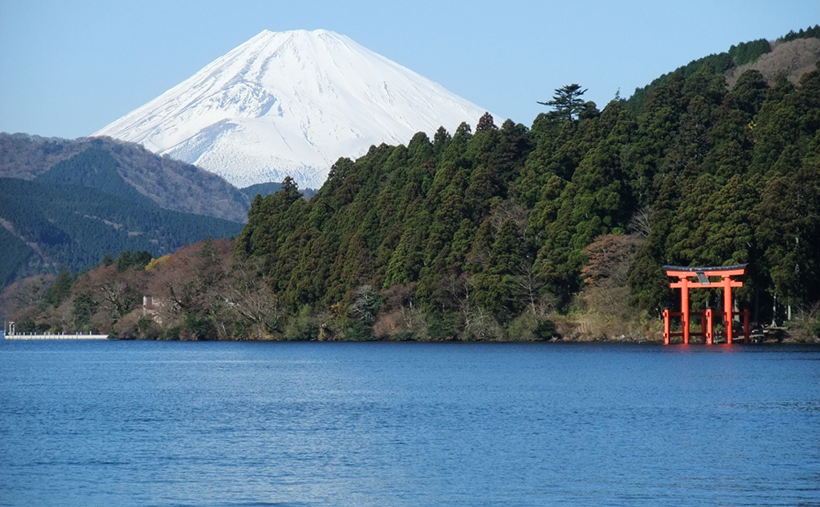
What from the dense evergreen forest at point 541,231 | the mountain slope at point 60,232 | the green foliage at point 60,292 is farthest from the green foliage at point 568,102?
the mountain slope at point 60,232

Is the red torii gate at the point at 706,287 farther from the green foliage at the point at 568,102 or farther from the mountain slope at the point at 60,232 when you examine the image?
the mountain slope at the point at 60,232

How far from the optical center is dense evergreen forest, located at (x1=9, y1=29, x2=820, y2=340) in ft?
163

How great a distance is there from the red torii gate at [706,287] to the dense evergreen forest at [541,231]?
0.67 m

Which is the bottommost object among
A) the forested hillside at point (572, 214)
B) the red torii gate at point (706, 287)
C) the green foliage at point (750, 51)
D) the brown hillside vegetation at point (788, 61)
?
the red torii gate at point (706, 287)

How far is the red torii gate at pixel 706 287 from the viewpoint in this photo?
47.7 m

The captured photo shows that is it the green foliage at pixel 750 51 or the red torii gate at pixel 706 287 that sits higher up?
the green foliage at pixel 750 51

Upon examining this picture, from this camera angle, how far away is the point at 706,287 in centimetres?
4872

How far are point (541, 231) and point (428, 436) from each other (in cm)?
3645

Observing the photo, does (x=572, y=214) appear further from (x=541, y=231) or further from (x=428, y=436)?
(x=428, y=436)

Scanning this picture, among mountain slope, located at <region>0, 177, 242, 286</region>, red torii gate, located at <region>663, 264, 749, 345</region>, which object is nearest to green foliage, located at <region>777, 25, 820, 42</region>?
red torii gate, located at <region>663, 264, 749, 345</region>

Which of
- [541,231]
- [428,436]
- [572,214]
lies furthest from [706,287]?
[428,436]

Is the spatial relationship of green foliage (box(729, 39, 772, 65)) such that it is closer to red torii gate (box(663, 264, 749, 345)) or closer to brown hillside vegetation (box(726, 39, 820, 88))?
brown hillside vegetation (box(726, 39, 820, 88))

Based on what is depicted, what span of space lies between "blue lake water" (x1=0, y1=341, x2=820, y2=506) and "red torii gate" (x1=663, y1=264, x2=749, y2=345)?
24.3 feet

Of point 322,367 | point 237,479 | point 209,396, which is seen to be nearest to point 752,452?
point 237,479
